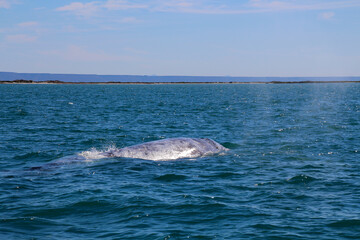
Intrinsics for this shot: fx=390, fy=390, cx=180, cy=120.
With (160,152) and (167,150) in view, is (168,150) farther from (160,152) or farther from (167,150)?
(160,152)

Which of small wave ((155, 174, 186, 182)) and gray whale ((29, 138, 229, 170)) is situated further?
gray whale ((29, 138, 229, 170))

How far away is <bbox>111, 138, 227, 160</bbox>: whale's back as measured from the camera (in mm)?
19328

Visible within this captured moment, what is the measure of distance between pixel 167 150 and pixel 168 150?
5cm

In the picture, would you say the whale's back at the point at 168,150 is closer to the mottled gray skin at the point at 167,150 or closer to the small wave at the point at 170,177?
the mottled gray skin at the point at 167,150

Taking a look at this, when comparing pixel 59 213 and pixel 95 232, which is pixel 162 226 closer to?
pixel 95 232

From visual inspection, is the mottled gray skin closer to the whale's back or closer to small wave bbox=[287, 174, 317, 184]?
the whale's back

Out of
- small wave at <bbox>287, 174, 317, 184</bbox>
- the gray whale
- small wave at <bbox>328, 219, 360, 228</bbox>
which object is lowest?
small wave at <bbox>328, 219, 360, 228</bbox>

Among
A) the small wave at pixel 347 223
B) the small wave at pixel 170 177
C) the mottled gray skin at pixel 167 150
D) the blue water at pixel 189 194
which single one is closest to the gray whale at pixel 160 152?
the mottled gray skin at pixel 167 150

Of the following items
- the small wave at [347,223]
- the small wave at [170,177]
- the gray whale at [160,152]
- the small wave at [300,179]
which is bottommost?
the small wave at [347,223]

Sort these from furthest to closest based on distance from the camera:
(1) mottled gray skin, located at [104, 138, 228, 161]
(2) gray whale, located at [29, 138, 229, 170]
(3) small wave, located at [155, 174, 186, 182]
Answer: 1. (1) mottled gray skin, located at [104, 138, 228, 161]
2. (2) gray whale, located at [29, 138, 229, 170]
3. (3) small wave, located at [155, 174, 186, 182]

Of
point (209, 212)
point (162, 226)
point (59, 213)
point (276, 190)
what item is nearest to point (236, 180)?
point (276, 190)

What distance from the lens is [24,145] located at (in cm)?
2411

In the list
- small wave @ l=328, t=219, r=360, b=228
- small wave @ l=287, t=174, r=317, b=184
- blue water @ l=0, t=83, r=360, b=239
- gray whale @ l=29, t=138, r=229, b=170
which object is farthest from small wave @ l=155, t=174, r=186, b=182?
small wave @ l=328, t=219, r=360, b=228

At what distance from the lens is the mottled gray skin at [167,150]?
19328mm
